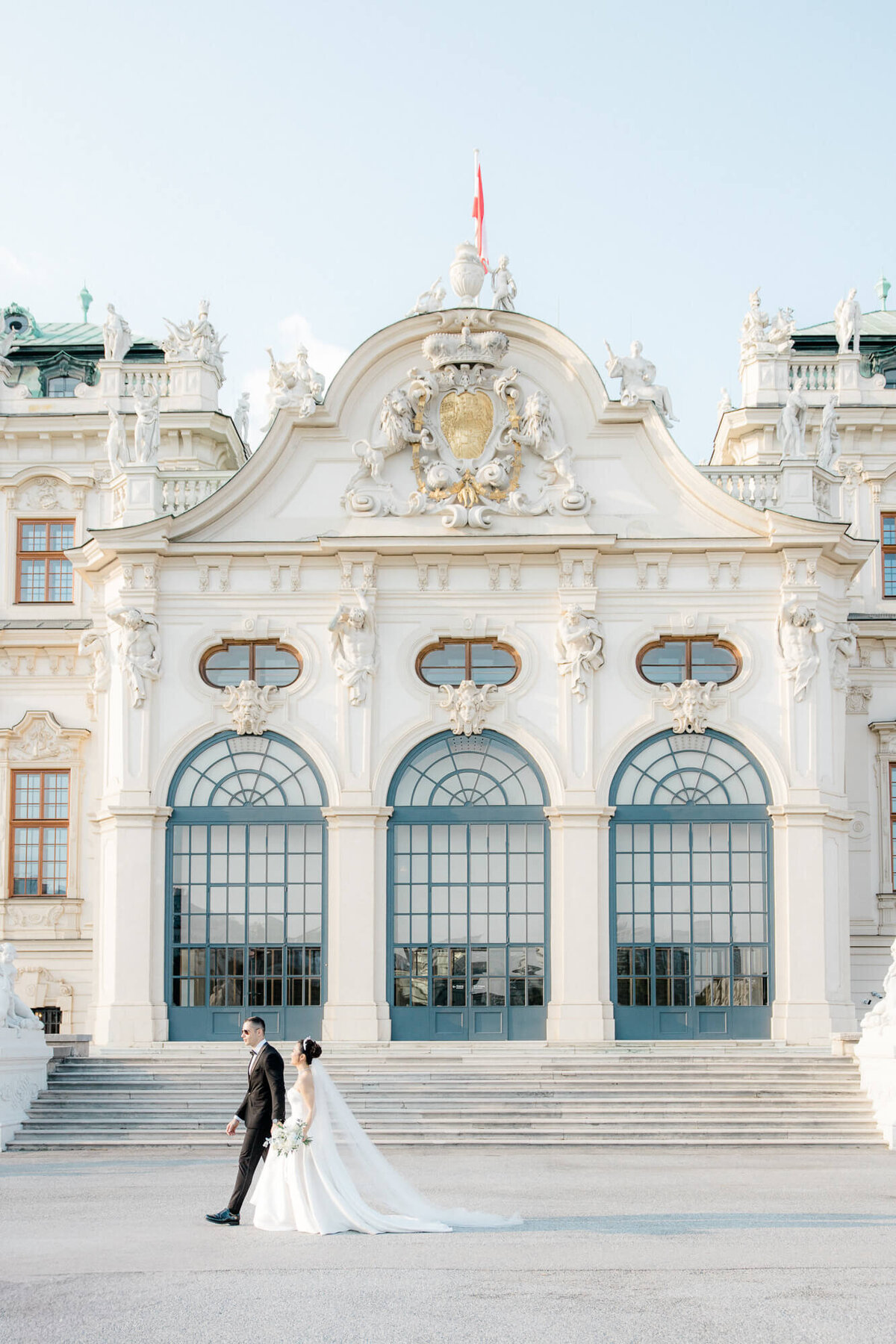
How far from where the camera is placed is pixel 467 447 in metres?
30.5

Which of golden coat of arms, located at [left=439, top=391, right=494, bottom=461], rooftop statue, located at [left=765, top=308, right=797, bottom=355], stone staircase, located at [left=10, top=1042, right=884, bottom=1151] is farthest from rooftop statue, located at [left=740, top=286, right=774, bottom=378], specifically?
stone staircase, located at [left=10, top=1042, right=884, bottom=1151]

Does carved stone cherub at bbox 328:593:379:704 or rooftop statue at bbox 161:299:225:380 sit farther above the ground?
rooftop statue at bbox 161:299:225:380

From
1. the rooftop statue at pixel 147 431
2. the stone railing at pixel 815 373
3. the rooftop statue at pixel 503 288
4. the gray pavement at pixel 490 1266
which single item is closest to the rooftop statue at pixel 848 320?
the stone railing at pixel 815 373

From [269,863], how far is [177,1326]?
62.6 feet

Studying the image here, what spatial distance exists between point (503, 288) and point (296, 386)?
165 inches

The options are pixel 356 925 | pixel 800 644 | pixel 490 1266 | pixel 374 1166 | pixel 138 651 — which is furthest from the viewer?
pixel 138 651

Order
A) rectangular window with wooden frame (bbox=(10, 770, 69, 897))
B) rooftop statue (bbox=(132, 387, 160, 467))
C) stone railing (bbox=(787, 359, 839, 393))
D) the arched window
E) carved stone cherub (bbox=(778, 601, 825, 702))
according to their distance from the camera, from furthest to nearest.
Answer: the arched window
stone railing (bbox=(787, 359, 839, 393))
rectangular window with wooden frame (bbox=(10, 770, 69, 897))
rooftop statue (bbox=(132, 387, 160, 467))
carved stone cherub (bbox=(778, 601, 825, 702))

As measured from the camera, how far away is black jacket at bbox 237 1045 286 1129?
1453 cm

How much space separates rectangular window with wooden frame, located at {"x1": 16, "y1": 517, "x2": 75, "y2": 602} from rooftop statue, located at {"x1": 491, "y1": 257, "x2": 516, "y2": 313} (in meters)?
10.2

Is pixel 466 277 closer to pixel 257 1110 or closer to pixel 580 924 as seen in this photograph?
pixel 580 924

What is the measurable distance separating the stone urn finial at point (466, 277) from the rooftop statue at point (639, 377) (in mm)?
2625

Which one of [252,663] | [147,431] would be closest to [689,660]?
[252,663]

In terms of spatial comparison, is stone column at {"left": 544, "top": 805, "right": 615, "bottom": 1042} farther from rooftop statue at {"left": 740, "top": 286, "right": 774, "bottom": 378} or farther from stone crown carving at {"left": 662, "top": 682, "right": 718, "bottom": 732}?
rooftop statue at {"left": 740, "top": 286, "right": 774, "bottom": 378}

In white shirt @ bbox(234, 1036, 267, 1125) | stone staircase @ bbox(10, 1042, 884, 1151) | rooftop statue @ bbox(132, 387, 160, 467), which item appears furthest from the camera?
rooftop statue @ bbox(132, 387, 160, 467)
